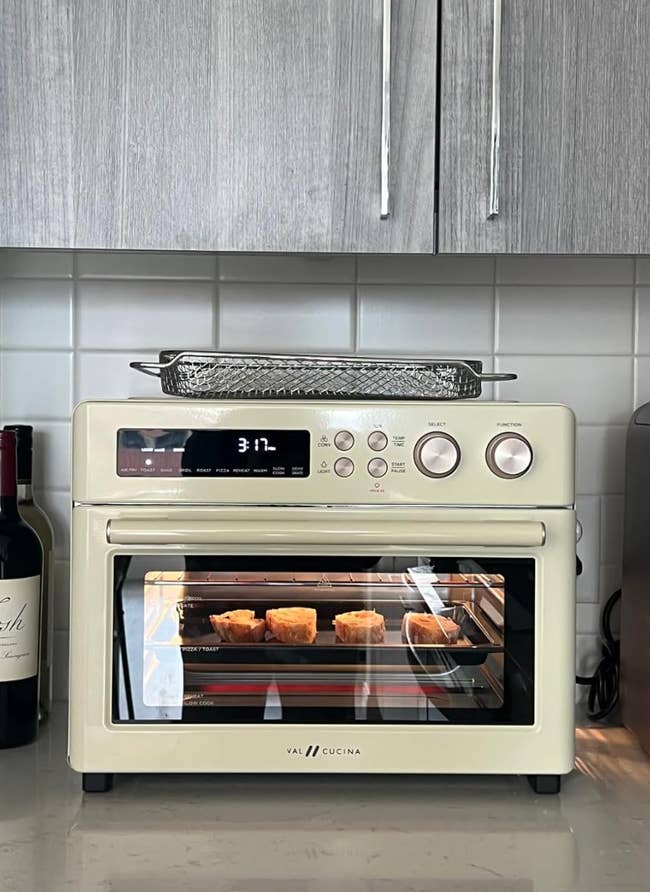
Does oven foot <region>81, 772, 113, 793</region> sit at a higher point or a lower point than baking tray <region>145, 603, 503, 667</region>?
lower

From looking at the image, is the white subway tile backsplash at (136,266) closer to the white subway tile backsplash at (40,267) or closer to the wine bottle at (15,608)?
the white subway tile backsplash at (40,267)

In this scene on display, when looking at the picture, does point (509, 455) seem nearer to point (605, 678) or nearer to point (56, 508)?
point (605, 678)

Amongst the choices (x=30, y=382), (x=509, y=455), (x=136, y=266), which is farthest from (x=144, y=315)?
(x=509, y=455)

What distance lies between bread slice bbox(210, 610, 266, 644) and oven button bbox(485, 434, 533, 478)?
282 mm

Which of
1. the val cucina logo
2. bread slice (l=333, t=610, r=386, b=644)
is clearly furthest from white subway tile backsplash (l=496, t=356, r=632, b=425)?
the val cucina logo

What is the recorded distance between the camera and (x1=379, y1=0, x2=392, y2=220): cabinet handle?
1.02m

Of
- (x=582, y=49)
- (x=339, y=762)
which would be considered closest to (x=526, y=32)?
(x=582, y=49)

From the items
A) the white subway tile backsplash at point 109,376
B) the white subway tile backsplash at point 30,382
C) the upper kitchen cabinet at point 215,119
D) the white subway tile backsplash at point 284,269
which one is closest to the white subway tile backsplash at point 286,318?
the white subway tile backsplash at point 284,269

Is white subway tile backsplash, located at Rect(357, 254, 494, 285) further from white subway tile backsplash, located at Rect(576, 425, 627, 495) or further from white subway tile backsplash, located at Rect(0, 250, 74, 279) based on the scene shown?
white subway tile backsplash, located at Rect(0, 250, 74, 279)

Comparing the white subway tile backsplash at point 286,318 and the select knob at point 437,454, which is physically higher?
the white subway tile backsplash at point 286,318

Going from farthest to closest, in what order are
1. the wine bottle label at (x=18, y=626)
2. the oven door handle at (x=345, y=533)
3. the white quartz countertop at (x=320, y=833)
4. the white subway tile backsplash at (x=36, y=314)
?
the white subway tile backsplash at (x=36, y=314) < the wine bottle label at (x=18, y=626) < the oven door handle at (x=345, y=533) < the white quartz countertop at (x=320, y=833)

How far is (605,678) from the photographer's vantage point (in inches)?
52.7

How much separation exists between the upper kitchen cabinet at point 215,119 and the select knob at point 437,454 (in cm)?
23

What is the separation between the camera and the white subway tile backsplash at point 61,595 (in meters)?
1.36
